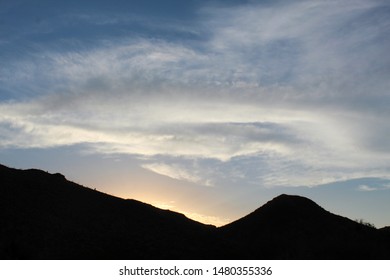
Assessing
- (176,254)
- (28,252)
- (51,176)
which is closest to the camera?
(28,252)

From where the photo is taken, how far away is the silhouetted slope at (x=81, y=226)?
122ft

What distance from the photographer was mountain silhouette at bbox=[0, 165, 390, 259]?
3803cm

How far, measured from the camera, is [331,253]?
44.0 meters

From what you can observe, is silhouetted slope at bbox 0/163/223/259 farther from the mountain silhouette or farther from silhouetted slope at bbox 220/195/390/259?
silhouetted slope at bbox 220/195/390/259

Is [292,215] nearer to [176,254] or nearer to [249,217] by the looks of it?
[249,217]

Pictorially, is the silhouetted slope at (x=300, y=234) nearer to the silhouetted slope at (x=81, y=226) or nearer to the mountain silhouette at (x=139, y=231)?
the mountain silhouette at (x=139, y=231)

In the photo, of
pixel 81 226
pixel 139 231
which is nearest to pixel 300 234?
pixel 139 231

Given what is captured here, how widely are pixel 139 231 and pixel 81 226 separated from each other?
5.42 m

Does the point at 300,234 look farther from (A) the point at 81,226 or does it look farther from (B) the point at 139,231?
(A) the point at 81,226

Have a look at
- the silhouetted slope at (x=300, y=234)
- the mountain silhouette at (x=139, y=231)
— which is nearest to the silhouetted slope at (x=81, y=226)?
the mountain silhouette at (x=139, y=231)

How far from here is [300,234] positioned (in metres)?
49.8

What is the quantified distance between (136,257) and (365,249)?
23.7m
